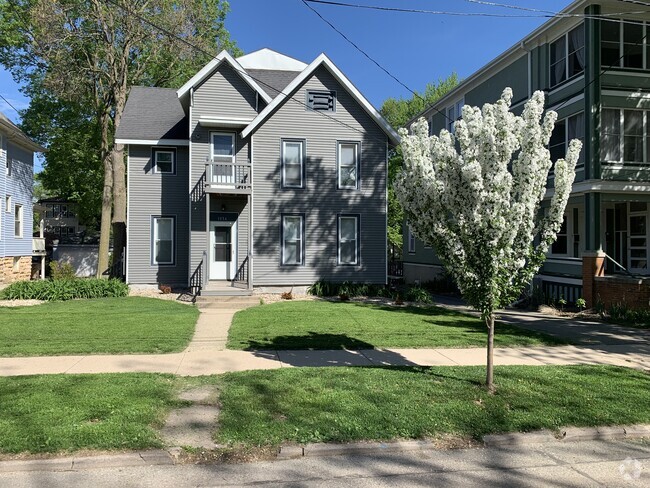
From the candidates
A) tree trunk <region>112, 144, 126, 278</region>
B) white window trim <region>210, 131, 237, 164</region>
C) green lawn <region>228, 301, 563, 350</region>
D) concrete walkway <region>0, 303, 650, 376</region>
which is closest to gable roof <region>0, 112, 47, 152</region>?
tree trunk <region>112, 144, 126, 278</region>

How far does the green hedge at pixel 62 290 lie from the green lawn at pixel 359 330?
6.26 meters

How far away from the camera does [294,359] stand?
8.12 m

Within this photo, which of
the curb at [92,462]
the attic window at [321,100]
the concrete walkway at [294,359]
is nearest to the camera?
the curb at [92,462]

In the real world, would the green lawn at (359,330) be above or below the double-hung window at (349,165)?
below

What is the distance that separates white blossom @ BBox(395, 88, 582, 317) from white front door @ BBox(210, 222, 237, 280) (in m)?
13.2

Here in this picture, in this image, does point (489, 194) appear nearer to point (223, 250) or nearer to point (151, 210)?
point (223, 250)

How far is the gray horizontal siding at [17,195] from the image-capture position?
24.3 m

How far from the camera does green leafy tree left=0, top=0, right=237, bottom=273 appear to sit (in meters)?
22.6

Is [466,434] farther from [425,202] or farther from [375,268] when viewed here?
[375,268]

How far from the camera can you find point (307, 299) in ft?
57.2

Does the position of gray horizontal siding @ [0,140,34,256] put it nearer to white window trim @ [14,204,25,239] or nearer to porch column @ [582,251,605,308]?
white window trim @ [14,204,25,239]

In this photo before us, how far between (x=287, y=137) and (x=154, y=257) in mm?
7280

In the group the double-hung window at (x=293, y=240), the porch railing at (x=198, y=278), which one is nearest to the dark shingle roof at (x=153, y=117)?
the porch railing at (x=198, y=278)

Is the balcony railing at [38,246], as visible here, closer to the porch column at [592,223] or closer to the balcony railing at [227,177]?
the balcony railing at [227,177]
